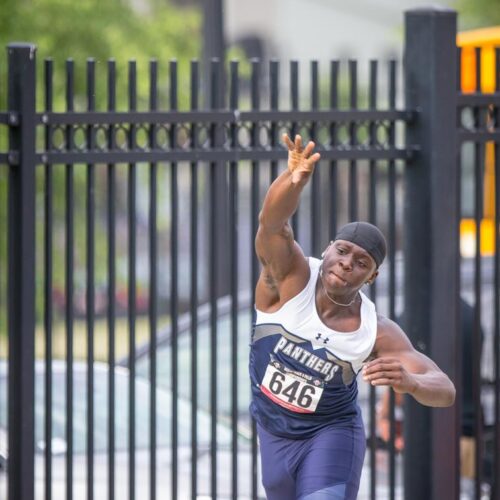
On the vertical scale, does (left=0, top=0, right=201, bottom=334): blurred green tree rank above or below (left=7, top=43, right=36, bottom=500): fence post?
above

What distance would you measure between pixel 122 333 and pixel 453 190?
14.2 m

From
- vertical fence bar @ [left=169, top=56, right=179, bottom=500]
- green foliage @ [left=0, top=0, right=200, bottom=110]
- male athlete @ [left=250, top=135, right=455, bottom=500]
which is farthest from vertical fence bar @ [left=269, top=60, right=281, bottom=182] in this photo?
green foliage @ [left=0, top=0, right=200, bottom=110]

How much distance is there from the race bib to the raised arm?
10.2 inches

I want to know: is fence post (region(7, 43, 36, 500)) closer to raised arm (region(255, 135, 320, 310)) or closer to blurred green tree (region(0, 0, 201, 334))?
raised arm (region(255, 135, 320, 310))

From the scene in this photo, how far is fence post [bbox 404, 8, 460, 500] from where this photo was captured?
599cm

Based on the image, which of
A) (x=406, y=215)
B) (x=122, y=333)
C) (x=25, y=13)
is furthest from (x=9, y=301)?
(x=122, y=333)

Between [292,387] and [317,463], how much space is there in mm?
329

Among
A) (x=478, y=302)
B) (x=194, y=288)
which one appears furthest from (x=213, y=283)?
(x=478, y=302)

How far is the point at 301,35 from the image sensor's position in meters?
33.4

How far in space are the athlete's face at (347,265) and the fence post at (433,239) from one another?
140cm

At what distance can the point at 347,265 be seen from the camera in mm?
4625

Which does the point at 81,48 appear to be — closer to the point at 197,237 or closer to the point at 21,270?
the point at 197,237

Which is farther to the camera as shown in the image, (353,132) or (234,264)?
(353,132)

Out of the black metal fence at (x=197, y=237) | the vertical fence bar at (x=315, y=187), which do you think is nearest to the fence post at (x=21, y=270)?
the black metal fence at (x=197, y=237)
